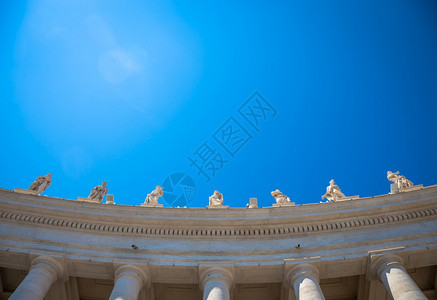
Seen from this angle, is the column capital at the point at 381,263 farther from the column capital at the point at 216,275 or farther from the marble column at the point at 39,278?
the marble column at the point at 39,278

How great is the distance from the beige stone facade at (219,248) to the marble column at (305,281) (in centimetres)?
7

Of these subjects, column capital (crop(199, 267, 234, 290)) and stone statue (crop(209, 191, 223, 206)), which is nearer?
column capital (crop(199, 267, 234, 290))

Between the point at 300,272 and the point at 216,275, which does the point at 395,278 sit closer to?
the point at 300,272

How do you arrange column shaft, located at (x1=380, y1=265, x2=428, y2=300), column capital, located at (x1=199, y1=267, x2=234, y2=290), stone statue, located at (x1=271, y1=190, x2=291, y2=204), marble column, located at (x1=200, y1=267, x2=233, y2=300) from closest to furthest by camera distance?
column shaft, located at (x1=380, y1=265, x2=428, y2=300) < marble column, located at (x1=200, y1=267, x2=233, y2=300) < column capital, located at (x1=199, y1=267, x2=234, y2=290) < stone statue, located at (x1=271, y1=190, x2=291, y2=204)

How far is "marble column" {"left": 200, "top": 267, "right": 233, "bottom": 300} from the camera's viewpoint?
27750 millimetres

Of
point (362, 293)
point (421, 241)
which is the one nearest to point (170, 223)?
point (362, 293)

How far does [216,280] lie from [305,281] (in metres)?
5.57

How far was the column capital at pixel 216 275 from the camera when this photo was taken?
96.3 ft

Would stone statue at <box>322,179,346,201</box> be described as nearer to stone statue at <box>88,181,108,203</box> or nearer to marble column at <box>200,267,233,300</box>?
marble column at <box>200,267,233,300</box>

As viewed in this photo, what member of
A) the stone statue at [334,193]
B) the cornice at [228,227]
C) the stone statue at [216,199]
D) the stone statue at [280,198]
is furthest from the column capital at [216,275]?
the stone statue at [334,193]

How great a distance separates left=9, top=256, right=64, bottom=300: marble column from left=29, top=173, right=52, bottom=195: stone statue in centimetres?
818

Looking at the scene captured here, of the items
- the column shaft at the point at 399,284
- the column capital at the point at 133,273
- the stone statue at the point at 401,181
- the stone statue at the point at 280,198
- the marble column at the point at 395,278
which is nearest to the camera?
the column shaft at the point at 399,284

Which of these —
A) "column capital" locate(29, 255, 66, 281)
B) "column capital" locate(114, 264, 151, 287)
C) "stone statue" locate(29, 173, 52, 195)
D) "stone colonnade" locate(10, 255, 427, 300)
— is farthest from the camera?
"stone statue" locate(29, 173, 52, 195)

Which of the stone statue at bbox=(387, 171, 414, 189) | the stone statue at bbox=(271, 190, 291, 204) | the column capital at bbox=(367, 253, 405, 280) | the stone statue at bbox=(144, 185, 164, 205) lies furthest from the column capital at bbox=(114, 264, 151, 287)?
the stone statue at bbox=(387, 171, 414, 189)
